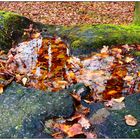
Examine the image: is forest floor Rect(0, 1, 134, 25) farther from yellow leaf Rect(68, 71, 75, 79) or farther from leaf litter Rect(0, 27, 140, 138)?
yellow leaf Rect(68, 71, 75, 79)

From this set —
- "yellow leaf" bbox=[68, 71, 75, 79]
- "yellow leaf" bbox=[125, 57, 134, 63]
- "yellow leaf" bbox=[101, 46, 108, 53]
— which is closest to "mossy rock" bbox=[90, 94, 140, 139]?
"yellow leaf" bbox=[68, 71, 75, 79]

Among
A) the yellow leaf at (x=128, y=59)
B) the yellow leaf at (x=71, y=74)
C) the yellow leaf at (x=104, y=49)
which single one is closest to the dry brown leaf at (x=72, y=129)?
the yellow leaf at (x=71, y=74)

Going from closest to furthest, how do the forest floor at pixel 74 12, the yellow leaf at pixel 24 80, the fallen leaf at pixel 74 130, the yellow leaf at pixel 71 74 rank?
the fallen leaf at pixel 74 130, the yellow leaf at pixel 24 80, the yellow leaf at pixel 71 74, the forest floor at pixel 74 12

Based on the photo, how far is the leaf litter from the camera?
9.38 ft

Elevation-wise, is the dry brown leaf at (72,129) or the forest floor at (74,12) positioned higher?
the dry brown leaf at (72,129)

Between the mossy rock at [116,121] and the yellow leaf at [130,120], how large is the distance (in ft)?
0.08

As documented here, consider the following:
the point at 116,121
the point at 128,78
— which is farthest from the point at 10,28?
the point at 116,121

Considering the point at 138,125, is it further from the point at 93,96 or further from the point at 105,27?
the point at 105,27

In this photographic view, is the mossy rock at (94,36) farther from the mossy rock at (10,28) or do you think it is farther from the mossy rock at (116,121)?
the mossy rock at (116,121)

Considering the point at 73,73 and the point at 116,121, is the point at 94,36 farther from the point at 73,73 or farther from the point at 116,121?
the point at 116,121

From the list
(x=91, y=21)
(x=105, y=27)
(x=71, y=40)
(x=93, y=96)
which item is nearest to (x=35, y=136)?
(x=93, y=96)

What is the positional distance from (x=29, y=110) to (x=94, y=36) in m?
1.76

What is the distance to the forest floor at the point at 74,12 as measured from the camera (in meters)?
11.7

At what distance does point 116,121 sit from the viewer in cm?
285
